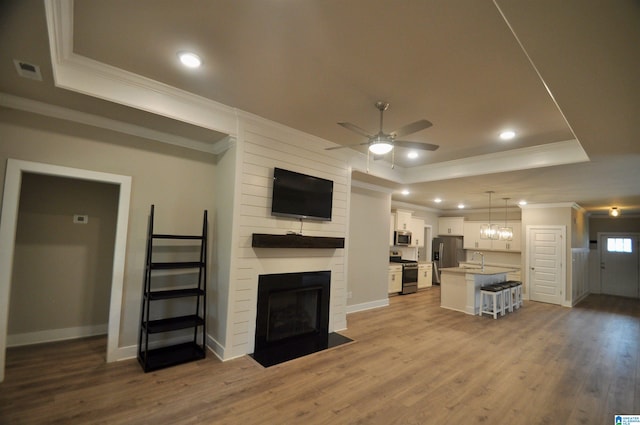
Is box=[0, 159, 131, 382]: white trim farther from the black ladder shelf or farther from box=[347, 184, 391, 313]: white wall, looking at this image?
box=[347, 184, 391, 313]: white wall

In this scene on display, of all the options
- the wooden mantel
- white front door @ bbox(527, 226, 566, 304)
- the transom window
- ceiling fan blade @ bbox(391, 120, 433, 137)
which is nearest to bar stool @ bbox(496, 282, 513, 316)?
white front door @ bbox(527, 226, 566, 304)

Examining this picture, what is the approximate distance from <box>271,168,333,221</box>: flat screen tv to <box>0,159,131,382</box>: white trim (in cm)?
171

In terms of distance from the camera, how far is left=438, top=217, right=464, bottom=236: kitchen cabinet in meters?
9.81

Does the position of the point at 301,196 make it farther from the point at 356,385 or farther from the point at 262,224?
the point at 356,385

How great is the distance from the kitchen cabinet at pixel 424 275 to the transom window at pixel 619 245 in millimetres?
5805

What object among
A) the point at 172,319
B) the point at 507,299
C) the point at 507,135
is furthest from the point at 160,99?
the point at 507,299

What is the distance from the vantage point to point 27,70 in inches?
91.2

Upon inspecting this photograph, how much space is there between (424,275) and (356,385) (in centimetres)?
651

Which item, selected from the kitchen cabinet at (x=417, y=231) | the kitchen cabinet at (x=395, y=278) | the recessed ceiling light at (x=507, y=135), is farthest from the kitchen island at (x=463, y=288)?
the recessed ceiling light at (x=507, y=135)

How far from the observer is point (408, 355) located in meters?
3.72

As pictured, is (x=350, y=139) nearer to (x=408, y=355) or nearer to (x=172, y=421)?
(x=408, y=355)

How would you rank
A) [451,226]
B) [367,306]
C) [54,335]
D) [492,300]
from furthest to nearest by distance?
[451,226], [492,300], [367,306], [54,335]

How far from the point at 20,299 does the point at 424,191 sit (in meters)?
A: 6.99

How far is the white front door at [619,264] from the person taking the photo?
8.71 metres
